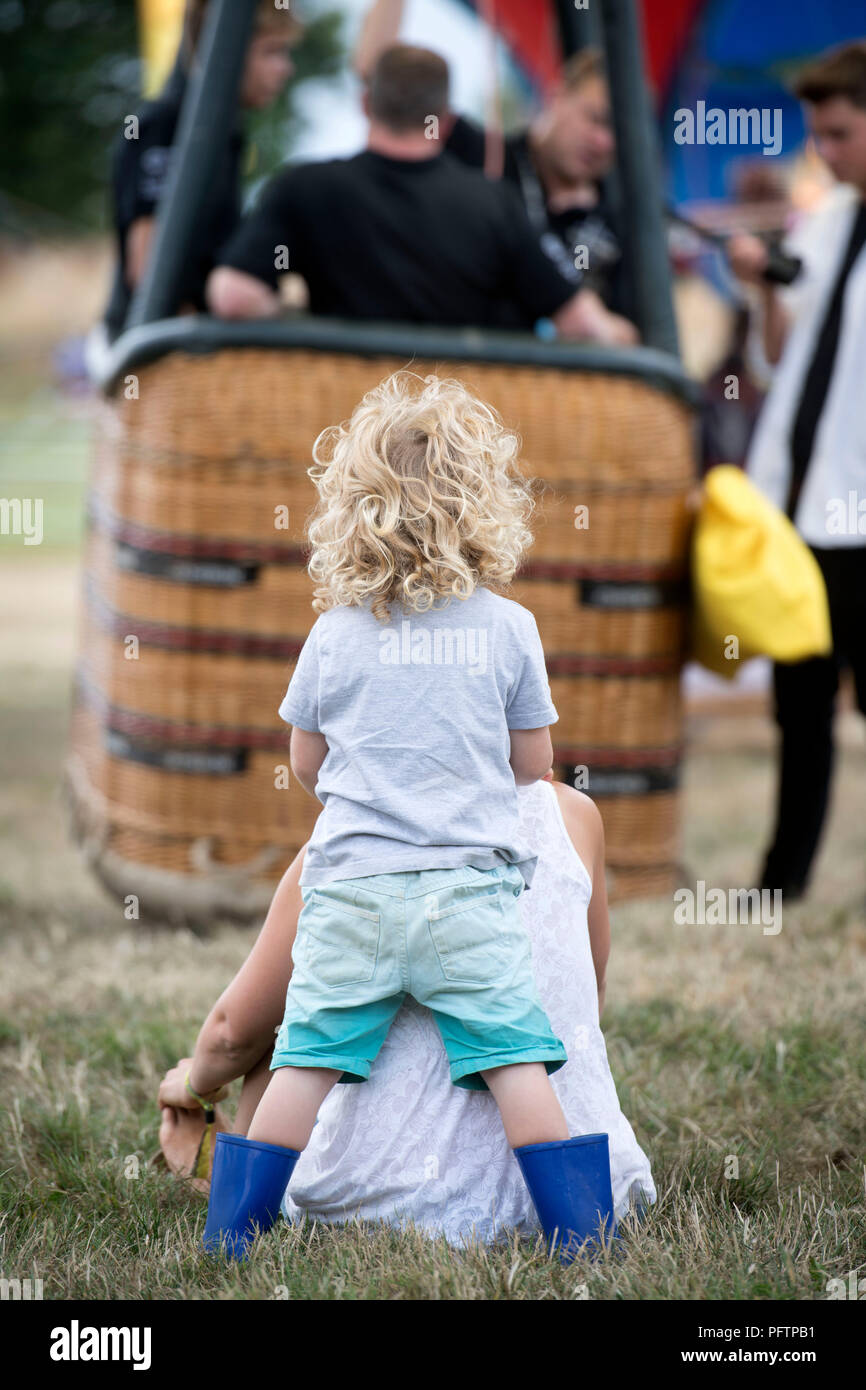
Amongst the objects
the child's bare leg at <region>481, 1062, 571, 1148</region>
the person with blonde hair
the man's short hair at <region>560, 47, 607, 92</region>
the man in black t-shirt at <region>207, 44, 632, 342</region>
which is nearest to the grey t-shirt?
the person with blonde hair

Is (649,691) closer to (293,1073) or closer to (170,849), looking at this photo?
(170,849)

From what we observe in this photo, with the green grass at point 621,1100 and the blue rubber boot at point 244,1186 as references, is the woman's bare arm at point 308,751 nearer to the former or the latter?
the blue rubber boot at point 244,1186

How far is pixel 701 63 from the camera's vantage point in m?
8.39

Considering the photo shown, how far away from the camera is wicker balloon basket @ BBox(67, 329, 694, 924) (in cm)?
327

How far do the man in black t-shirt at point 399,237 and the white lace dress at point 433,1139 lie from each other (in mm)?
1927

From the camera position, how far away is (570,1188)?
1.74m

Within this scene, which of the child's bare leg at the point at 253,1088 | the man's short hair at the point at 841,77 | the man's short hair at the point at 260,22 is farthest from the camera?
the man's short hair at the point at 260,22

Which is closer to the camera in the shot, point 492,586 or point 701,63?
point 492,586

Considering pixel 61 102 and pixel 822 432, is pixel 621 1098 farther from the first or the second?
pixel 61 102

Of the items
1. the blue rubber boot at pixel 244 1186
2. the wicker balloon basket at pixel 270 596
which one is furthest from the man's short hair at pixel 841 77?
the blue rubber boot at pixel 244 1186

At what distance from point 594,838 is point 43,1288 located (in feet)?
2.85

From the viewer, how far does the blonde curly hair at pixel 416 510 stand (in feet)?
5.82
